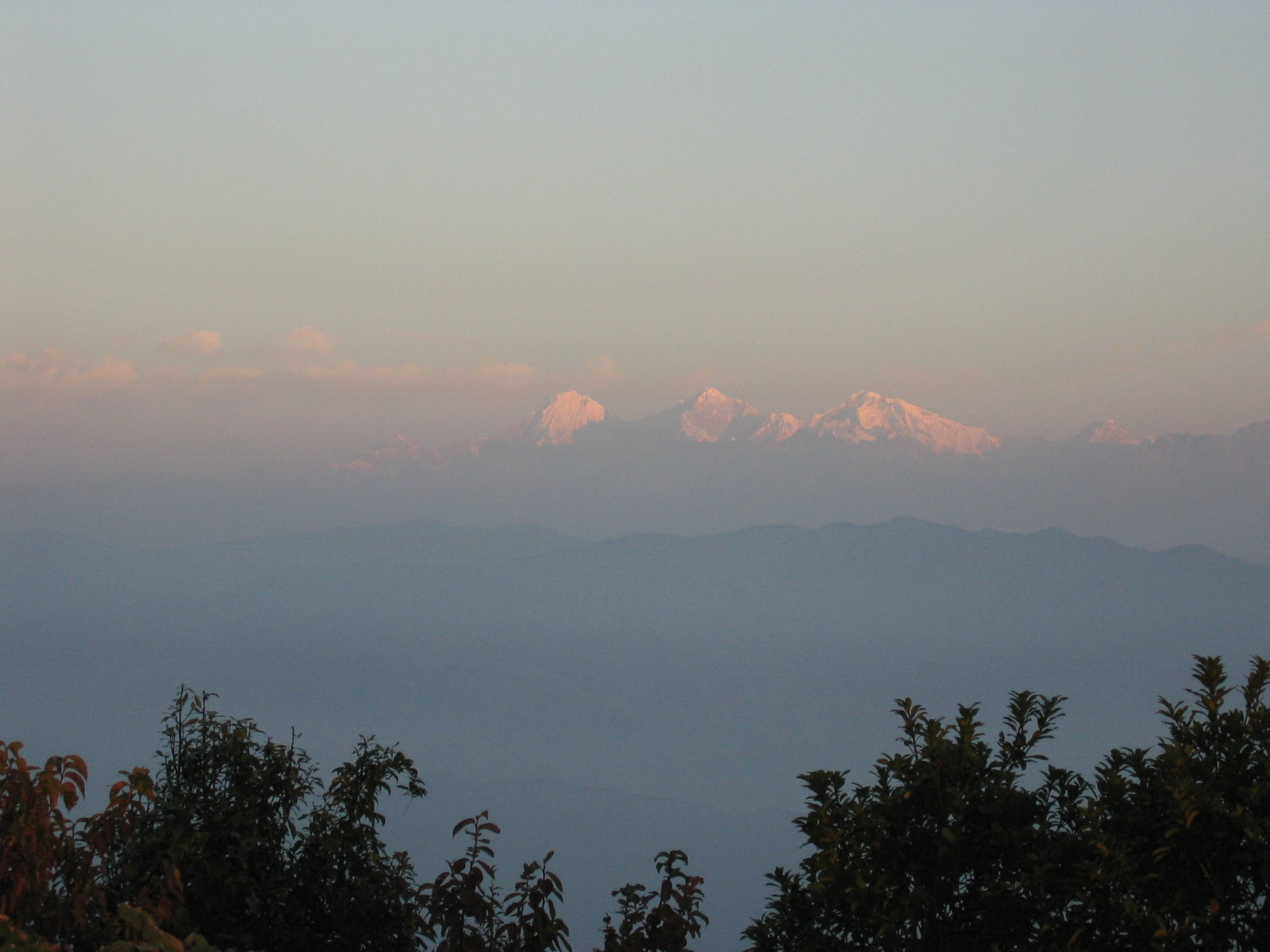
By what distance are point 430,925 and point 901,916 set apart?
4.05 metres

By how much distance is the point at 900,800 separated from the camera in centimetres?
927

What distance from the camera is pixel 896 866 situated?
9.15 metres

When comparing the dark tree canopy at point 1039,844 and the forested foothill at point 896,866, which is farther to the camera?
the forested foothill at point 896,866

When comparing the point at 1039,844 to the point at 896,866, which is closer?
the point at 1039,844

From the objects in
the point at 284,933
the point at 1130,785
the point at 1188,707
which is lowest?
the point at 284,933

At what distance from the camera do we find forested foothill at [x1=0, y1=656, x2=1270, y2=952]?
26.6 ft

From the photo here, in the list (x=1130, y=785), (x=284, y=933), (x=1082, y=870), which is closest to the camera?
(x=1082, y=870)

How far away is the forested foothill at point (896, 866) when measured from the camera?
8094mm

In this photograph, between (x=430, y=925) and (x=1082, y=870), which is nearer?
(x=1082, y=870)

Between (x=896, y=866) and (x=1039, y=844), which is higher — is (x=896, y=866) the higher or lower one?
the lower one

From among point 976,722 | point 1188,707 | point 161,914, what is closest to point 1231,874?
point 1188,707

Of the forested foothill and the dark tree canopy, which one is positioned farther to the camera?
the forested foothill

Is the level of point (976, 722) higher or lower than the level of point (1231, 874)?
higher

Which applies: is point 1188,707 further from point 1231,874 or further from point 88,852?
point 88,852
